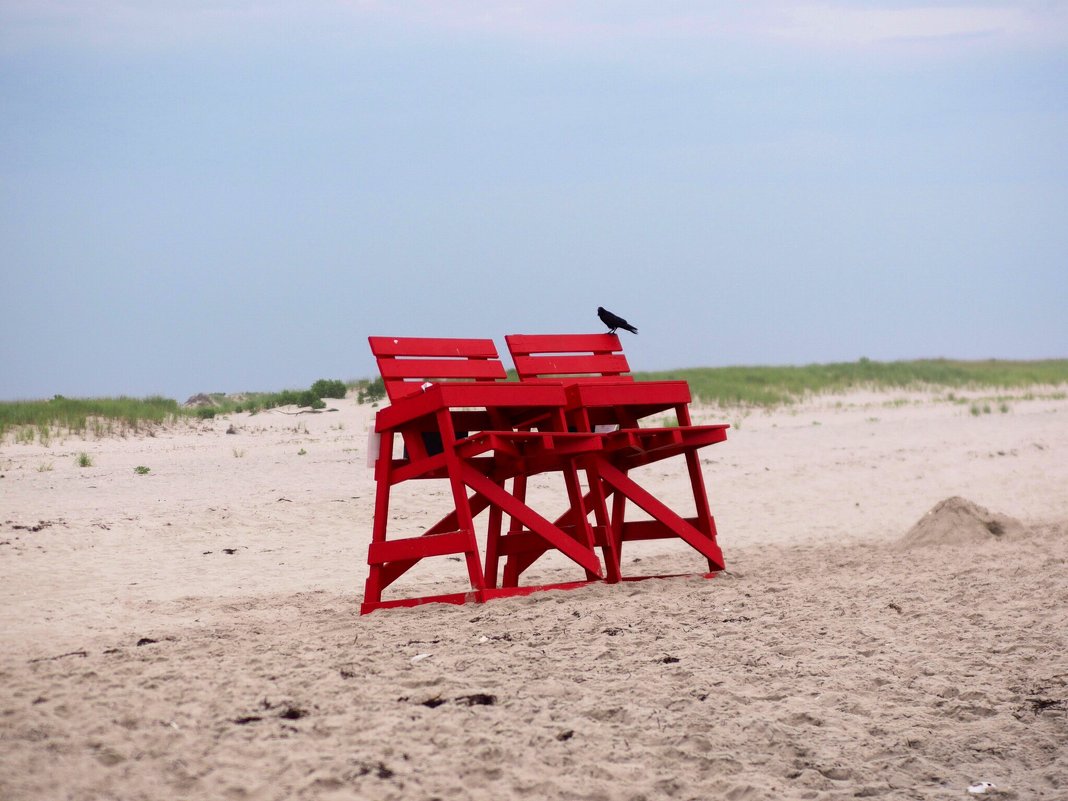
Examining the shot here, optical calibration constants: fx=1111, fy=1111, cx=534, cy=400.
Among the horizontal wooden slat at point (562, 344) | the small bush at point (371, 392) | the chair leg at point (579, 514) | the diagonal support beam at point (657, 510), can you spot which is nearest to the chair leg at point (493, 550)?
the chair leg at point (579, 514)

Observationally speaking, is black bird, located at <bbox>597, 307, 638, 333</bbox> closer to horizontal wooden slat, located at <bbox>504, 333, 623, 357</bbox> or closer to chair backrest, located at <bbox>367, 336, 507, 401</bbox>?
horizontal wooden slat, located at <bbox>504, 333, 623, 357</bbox>

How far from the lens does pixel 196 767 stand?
3.85 metres

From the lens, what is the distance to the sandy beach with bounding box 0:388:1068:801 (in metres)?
3.98

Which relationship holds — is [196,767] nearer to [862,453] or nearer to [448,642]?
[448,642]

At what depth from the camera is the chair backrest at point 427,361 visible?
24.1 ft

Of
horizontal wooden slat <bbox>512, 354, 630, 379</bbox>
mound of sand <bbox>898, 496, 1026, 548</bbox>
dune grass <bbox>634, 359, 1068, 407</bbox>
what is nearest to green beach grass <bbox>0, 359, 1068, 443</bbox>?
dune grass <bbox>634, 359, 1068, 407</bbox>

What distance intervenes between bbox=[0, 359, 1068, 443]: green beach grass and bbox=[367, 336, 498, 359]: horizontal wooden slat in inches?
418

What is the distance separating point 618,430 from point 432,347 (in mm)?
1399

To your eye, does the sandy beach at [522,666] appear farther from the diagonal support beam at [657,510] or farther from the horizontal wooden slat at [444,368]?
the horizontal wooden slat at [444,368]

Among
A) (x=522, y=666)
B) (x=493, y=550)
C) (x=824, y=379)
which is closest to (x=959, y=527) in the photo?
(x=493, y=550)

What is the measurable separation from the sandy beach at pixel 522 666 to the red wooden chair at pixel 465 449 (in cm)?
36

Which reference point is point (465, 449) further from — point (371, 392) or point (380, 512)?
point (371, 392)

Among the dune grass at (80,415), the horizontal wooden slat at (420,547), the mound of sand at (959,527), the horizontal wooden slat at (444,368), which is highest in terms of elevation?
the horizontal wooden slat at (444,368)

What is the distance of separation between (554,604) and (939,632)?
86.2 inches
